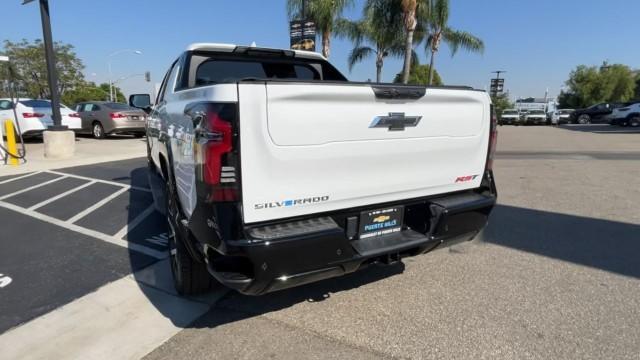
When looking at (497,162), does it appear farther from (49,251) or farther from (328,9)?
(328,9)

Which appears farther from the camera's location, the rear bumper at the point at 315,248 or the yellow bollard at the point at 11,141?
the yellow bollard at the point at 11,141

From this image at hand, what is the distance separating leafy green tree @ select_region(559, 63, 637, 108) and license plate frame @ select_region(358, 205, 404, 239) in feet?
212

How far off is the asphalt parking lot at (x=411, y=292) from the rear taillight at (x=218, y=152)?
3.61 ft

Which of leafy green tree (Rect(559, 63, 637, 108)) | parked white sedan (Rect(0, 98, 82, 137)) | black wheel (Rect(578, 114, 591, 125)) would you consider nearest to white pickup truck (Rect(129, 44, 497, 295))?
parked white sedan (Rect(0, 98, 82, 137))

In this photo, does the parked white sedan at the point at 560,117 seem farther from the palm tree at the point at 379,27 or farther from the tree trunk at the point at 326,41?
→ the tree trunk at the point at 326,41

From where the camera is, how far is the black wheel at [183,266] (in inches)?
114

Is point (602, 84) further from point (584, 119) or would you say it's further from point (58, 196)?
point (58, 196)

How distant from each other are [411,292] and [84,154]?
436 inches

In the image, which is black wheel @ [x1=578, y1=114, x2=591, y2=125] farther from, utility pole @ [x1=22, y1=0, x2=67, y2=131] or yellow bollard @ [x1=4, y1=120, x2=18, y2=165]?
yellow bollard @ [x1=4, y1=120, x2=18, y2=165]

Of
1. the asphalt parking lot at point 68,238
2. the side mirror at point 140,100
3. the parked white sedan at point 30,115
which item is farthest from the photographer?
the parked white sedan at point 30,115

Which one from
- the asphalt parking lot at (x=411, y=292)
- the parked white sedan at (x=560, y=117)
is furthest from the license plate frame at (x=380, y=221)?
the parked white sedan at (x=560, y=117)

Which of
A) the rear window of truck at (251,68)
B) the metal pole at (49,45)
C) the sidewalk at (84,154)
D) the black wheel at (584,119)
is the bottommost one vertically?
the sidewalk at (84,154)

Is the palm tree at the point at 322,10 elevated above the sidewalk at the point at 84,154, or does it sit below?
above

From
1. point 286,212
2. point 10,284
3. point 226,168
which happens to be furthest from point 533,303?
point 10,284
